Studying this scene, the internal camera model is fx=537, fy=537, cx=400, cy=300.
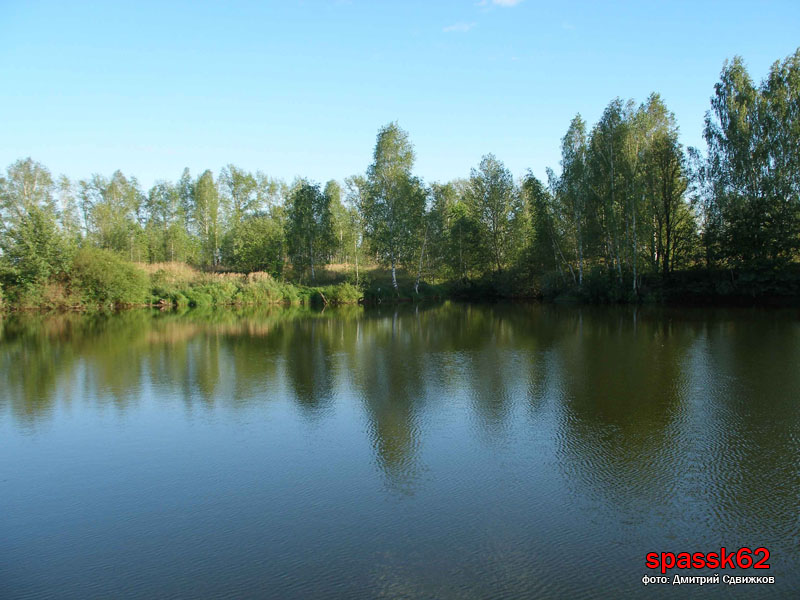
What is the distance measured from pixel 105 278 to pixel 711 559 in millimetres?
38379

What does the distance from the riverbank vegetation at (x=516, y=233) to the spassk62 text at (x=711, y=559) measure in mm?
32657

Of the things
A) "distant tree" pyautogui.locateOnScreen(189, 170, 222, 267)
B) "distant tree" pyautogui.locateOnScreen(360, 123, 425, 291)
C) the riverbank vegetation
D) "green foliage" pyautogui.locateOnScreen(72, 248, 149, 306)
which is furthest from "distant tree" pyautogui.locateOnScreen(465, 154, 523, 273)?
"distant tree" pyautogui.locateOnScreen(189, 170, 222, 267)

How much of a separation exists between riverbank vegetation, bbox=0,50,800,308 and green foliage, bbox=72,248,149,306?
99mm

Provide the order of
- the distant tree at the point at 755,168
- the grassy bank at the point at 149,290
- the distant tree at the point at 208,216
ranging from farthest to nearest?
the distant tree at the point at 208,216
the grassy bank at the point at 149,290
the distant tree at the point at 755,168

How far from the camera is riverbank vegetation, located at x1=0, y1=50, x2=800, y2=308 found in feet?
105

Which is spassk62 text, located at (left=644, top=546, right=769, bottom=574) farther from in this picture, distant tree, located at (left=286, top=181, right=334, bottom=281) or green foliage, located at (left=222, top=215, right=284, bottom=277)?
green foliage, located at (left=222, top=215, right=284, bottom=277)

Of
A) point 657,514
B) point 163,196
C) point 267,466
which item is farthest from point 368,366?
point 163,196

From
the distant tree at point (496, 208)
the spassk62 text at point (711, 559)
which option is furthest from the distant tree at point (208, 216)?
the spassk62 text at point (711, 559)

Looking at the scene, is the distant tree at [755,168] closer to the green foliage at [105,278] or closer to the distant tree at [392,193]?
the distant tree at [392,193]

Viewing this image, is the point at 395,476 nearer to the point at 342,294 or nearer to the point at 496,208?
the point at 342,294

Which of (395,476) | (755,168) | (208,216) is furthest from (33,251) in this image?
(755,168)

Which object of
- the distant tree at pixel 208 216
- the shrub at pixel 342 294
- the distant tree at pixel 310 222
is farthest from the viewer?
the distant tree at pixel 208 216

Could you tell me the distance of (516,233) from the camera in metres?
44.1

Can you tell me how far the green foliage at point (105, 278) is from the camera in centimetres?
3519
